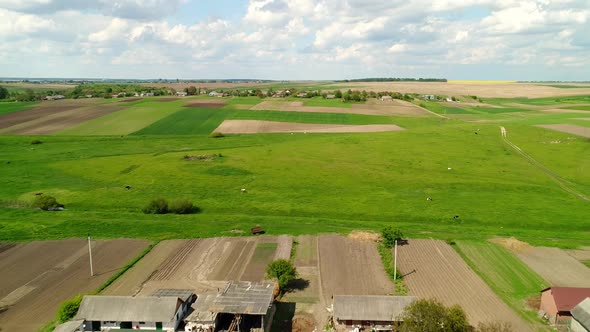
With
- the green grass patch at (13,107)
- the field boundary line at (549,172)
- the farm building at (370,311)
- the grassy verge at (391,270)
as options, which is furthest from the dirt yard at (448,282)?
the green grass patch at (13,107)

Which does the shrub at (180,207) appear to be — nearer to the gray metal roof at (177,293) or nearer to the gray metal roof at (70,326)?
the gray metal roof at (177,293)

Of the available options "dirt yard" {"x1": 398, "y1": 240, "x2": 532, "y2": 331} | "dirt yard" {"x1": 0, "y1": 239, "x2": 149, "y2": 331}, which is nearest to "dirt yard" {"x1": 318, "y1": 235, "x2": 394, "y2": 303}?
"dirt yard" {"x1": 398, "y1": 240, "x2": 532, "y2": 331}

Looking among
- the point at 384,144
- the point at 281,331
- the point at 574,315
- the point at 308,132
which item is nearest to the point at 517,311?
the point at 574,315

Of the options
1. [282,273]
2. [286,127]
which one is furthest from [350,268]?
[286,127]

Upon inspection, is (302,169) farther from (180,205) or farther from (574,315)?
(574,315)

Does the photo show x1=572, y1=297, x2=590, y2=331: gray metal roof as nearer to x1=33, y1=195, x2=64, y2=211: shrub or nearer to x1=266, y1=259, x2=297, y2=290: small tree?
x1=266, y1=259, x2=297, y2=290: small tree
